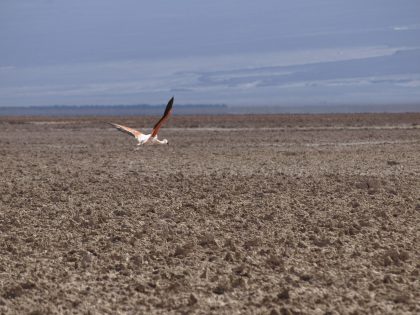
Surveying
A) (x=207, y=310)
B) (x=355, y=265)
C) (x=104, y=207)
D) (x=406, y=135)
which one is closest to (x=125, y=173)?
(x=104, y=207)

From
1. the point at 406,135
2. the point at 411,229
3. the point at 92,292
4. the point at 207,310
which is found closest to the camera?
the point at 207,310

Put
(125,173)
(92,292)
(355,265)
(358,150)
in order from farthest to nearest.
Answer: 1. (358,150)
2. (125,173)
3. (355,265)
4. (92,292)

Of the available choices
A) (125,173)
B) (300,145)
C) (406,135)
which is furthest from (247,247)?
(406,135)

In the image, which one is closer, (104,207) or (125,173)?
(104,207)

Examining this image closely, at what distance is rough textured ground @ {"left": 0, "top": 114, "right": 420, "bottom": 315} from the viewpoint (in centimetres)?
1021

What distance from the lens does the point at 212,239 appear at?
1350 centimetres

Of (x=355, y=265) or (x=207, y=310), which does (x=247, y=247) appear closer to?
(x=355, y=265)

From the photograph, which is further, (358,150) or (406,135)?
(406,135)

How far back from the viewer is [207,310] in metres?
9.74

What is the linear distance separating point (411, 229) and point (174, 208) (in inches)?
185

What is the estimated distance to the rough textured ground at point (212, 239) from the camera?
10211 mm

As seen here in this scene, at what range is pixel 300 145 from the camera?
3850cm

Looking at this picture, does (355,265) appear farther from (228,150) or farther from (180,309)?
(228,150)

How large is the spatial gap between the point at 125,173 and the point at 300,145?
15.0 m
